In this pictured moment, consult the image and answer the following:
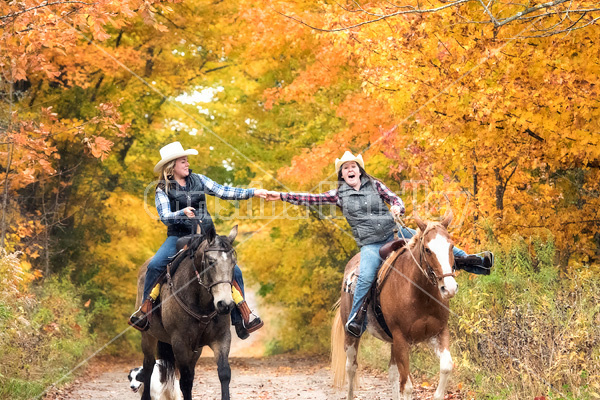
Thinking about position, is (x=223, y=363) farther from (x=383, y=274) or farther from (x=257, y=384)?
(x=257, y=384)

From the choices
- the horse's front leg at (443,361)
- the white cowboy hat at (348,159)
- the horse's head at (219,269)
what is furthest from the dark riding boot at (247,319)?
the white cowboy hat at (348,159)

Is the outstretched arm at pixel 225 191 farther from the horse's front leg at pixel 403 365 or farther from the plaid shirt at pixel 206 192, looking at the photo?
the horse's front leg at pixel 403 365

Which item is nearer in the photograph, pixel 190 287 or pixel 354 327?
pixel 190 287

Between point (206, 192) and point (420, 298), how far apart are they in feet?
9.79

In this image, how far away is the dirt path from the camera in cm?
1240

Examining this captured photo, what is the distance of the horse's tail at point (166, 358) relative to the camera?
9148mm

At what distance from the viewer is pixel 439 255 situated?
756 cm

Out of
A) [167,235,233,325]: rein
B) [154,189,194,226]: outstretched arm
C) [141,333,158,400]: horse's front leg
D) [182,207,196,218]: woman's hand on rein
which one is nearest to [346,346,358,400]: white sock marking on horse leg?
[167,235,233,325]: rein

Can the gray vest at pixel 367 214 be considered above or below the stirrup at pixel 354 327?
above

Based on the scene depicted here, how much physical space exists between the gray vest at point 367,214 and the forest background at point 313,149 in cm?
152

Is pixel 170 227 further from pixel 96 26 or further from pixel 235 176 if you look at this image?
pixel 235 176

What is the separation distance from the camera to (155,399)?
348 inches

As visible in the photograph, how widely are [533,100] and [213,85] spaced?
45.0 feet

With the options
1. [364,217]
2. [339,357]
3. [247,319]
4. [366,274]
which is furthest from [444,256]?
[339,357]
